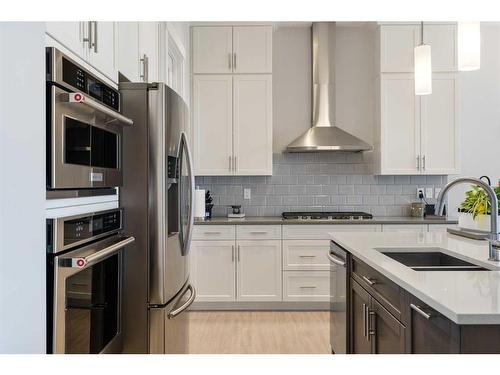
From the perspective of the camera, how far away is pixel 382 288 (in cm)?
181

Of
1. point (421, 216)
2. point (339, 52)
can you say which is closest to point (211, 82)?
point (339, 52)

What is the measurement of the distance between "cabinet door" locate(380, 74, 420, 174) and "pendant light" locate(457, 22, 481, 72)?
228 cm

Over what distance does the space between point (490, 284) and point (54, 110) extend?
150 cm

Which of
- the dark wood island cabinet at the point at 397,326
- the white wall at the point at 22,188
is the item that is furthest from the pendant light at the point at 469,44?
the white wall at the point at 22,188

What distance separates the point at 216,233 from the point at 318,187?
127cm

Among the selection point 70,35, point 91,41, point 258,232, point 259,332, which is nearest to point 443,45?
point 258,232

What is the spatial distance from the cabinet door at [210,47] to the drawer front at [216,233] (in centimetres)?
155

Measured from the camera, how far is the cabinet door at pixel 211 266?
4.09 meters

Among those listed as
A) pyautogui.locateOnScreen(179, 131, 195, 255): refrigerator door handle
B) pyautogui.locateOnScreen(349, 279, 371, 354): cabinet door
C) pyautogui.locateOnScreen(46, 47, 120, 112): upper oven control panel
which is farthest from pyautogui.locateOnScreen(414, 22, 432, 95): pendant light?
pyautogui.locateOnScreen(46, 47, 120, 112): upper oven control panel

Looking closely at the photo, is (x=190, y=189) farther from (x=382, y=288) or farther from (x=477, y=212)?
(x=477, y=212)

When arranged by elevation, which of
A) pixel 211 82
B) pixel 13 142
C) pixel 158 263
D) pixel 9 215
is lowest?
pixel 158 263

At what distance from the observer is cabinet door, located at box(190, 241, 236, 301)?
13.4ft

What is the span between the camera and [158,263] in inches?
82.4
